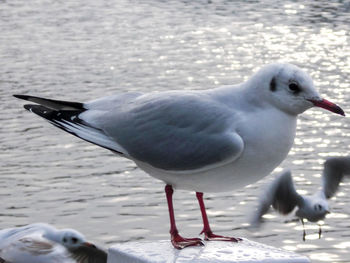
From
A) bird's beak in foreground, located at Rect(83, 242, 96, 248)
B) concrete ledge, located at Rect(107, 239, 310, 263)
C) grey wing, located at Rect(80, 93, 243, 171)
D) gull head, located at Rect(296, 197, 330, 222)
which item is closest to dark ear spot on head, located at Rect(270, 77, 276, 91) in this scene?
grey wing, located at Rect(80, 93, 243, 171)

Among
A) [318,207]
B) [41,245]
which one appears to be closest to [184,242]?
[41,245]

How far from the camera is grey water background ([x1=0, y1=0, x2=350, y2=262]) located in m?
18.9

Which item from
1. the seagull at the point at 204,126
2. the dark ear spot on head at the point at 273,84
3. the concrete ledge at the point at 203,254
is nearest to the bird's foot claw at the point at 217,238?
the seagull at the point at 204,126

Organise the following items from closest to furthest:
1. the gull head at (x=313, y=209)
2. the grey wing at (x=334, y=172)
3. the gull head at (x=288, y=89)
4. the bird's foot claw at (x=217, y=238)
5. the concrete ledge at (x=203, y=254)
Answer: the concrete ledge at (x=203, y=254), the gull head at (x=288, y=89), the bird's foot claw at (x=217, y=238), the grey wing at (x=334, y=172), the gull head at (x=313, y=209)

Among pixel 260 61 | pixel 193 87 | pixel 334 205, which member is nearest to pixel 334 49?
pixel 260 61

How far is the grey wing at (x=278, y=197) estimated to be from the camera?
8102 mm

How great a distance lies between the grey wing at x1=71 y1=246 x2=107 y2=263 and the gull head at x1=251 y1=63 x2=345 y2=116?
196 centimetres

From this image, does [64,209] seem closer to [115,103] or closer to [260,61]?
[115,103]

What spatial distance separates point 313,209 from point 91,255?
6.16 meters

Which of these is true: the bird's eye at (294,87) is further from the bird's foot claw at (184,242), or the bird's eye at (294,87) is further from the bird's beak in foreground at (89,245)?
the bird's beak in foreground at (89,245)

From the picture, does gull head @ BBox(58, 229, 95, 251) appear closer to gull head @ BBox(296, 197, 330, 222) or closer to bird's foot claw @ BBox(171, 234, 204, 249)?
bird's foot claw @ BBox(171, 234, 204, 249)

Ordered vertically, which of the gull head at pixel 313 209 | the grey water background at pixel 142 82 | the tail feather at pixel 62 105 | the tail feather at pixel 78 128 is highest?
the tail feather at pixel 62 105

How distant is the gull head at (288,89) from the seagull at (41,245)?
238 centimetres

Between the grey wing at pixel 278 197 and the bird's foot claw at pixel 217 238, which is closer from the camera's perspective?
the bird's foot claw at pixel 217 238
